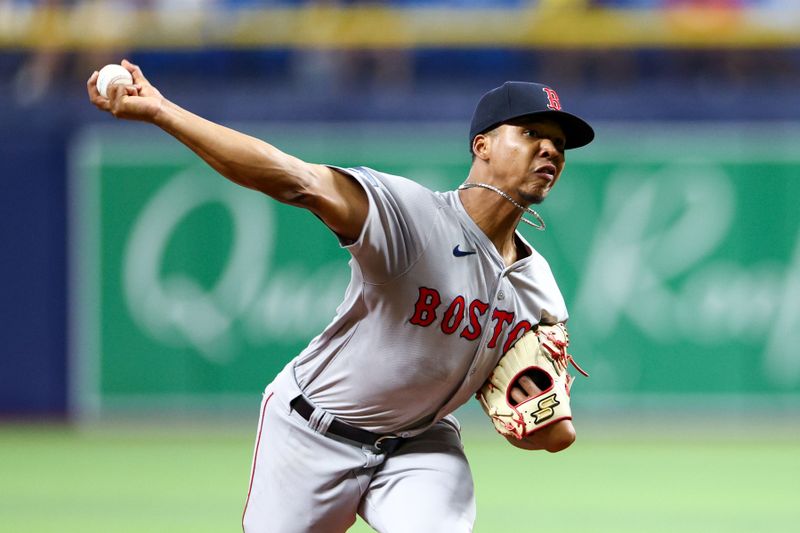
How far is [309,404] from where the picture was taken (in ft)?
15.4

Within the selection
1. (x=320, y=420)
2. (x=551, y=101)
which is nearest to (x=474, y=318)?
(x=320, y=420)

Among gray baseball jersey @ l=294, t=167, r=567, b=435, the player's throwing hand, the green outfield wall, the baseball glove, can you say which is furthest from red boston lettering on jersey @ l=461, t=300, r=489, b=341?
the green outfield wall

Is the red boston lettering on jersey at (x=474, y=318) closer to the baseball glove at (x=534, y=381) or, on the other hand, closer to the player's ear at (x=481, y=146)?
the baseball glove at (x=534, y=381)

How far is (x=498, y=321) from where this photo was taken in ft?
14.8

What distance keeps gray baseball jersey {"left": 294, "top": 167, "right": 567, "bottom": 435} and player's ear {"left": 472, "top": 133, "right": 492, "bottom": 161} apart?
17 cm

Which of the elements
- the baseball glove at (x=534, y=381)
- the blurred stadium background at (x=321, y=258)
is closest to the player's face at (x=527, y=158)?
the baseball glove at (x=534, y=381)

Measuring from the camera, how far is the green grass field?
7.77 m

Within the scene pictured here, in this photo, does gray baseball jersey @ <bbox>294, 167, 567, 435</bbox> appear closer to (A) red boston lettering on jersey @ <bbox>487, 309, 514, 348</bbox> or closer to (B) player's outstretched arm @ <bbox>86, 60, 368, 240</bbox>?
(A) red boston lettering on jersey @ <bbox>487, 309, 514, 348</bbox>

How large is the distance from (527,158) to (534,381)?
82 cm

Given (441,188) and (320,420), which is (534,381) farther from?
(441,188)

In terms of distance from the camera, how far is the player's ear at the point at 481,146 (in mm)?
4570

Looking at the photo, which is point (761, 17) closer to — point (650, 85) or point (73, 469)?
point (650, 85)

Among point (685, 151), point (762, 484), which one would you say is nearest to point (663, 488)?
point (762, 484)

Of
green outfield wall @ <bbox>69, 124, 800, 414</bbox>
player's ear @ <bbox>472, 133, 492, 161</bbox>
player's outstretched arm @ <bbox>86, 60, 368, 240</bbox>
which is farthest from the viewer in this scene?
green outfield wall @ <bbox>69, 124, 800, 414</bbox>
